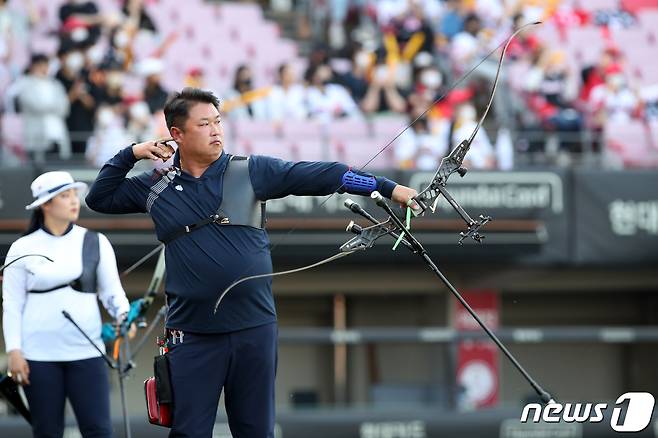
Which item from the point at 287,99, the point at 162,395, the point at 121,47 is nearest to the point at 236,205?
the point at 162,395

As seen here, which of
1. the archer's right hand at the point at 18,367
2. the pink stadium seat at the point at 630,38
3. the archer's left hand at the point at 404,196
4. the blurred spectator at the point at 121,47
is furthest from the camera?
the pink stadium seat at the point at 630,38

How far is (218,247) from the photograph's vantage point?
21.4 feet

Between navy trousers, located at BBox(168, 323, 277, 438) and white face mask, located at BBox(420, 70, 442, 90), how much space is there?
952 cm

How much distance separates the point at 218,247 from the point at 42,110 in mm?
7655

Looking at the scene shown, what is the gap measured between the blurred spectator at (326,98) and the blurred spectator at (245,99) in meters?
0.52

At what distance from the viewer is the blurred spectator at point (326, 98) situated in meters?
15.2

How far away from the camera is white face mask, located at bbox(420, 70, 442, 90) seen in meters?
15.9

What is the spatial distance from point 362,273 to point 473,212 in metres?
1.80

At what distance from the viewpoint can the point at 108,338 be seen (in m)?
8.25

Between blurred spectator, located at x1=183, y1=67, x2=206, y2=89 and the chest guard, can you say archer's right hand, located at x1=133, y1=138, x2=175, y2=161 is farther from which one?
blurred spectator, located at x1=183, y1=67, x2=206, y2=89

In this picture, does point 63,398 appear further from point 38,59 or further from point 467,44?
point 467,44

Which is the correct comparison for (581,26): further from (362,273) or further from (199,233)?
(199,233)

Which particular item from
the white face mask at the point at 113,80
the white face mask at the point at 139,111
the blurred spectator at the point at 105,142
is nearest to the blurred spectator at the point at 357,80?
the white face mask at the point at 113,80

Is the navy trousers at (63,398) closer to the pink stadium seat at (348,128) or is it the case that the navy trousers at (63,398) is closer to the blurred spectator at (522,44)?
the pink stadium seat at (348,128)
